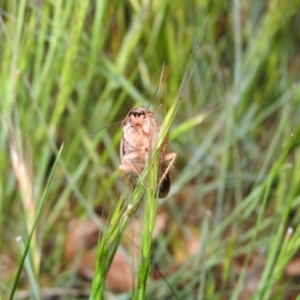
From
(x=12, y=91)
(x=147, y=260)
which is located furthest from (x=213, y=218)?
(x=147, y=260)

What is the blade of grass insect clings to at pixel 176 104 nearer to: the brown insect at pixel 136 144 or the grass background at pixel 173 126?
the brown insect at pixel 136 144

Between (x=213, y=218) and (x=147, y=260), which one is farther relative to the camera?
(x=213, y=218)

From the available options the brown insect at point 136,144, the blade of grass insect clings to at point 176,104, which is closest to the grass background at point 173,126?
the brown insect at point 136,144

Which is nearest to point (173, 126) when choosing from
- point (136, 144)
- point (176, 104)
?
point (136, 144)

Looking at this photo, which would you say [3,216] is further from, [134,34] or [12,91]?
[134,34]

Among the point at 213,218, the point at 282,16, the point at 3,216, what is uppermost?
the point at 282,16

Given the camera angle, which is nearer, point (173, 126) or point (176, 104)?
point (176, 104)

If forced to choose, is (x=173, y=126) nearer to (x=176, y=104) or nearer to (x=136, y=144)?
(x=136, y=144)

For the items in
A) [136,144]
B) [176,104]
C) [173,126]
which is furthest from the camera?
[173,126]
